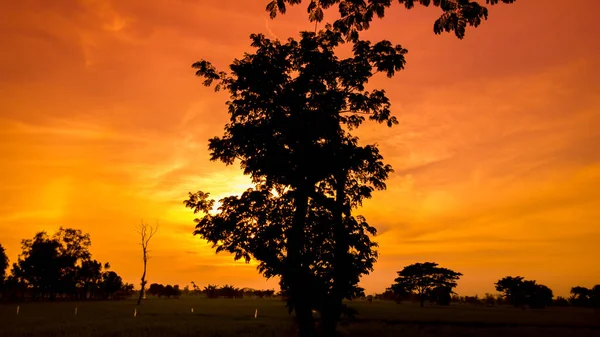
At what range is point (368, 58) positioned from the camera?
21688mm

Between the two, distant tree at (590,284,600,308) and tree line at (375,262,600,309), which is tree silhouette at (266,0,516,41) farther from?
distant tree at (590,284,600,308)

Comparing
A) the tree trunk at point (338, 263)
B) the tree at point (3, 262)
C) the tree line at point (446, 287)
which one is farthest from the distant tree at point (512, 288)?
the tree at point (3, 262)

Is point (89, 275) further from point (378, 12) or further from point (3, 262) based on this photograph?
point (378, 12)

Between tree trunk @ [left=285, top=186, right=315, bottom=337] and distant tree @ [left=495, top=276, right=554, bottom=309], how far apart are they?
12222 cm

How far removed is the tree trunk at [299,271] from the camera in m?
21.0

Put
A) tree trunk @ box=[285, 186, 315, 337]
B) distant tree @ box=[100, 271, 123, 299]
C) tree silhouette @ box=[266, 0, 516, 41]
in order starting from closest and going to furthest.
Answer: tree silhouette @ box=[266, 0, 516, 41], tree trunk @ box=[285, 186, 315, 337], distant tree @ box=[100, 271, 123, 299]

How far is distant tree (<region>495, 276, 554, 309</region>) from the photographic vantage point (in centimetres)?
12600

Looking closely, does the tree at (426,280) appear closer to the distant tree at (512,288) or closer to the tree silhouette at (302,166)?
the distant tree at (512,288)

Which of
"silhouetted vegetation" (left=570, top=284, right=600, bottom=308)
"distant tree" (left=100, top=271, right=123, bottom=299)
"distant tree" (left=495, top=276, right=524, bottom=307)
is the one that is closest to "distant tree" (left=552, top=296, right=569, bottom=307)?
"silhouetted vegetation" (left=570, top=284, right=600, bottom=308)

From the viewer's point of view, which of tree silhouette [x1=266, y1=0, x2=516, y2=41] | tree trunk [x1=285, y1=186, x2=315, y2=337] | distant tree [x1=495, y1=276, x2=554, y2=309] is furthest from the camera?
distant tree [x1=495, y1=276, x2=554, y2=309]

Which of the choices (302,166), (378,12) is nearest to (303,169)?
(302,166)

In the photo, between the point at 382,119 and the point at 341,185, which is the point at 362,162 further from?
the point at 382,119

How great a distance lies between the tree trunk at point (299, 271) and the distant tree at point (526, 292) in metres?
122

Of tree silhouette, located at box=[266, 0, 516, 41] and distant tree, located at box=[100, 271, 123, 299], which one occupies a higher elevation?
tree silhouette, located at box=[266, 0, 516, 41]
